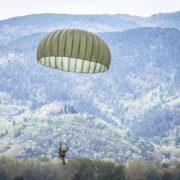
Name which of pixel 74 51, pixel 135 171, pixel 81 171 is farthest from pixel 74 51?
pixel 135 171

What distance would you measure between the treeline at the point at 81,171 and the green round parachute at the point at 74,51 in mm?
83293

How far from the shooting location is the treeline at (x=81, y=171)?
10906 cm

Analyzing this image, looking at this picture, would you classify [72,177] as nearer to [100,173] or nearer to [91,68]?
[100,173]

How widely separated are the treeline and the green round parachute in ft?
273

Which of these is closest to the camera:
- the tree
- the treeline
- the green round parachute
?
the green round parachute

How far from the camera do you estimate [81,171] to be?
11162 centimetres

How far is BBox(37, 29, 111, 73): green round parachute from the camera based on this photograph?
27.3 m

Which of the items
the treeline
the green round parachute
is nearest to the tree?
the treeline

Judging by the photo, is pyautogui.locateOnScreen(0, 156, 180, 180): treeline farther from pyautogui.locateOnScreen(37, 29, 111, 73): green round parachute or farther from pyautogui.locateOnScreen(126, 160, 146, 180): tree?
pyautogui.locateOnScreen(37, 29, 111, 73): green round parachute

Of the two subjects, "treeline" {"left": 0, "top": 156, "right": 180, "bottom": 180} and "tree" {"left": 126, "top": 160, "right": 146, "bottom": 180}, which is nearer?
"treeline" {"left": 0, "top": 156, "right": 180, "bottom": 180}

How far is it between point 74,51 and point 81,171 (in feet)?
294

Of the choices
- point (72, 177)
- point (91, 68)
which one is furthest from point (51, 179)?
point (91, 68)

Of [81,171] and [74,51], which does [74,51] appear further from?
[81,171]

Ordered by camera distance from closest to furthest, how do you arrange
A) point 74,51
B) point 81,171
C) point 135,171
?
point 74,51
point 81,171
point 135,171
